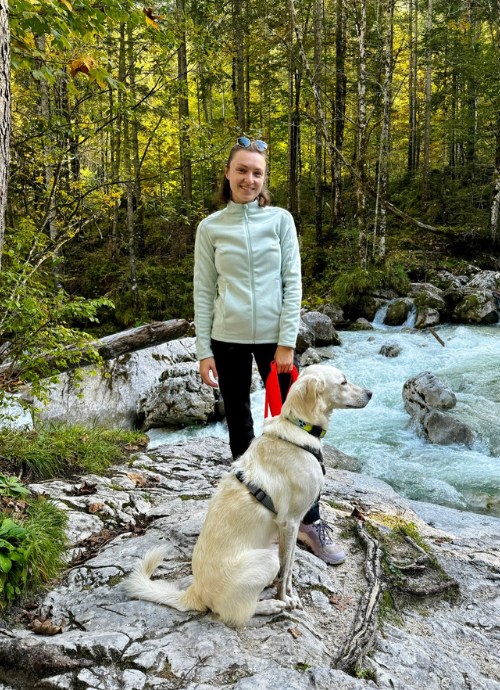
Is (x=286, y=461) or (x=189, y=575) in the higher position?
(x=286, y=461)

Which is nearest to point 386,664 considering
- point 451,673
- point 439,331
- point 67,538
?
point 451,673

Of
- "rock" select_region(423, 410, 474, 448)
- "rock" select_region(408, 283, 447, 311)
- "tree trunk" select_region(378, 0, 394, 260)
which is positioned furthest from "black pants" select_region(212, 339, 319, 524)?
"tree trunk" select_region(378, 0, 394, 260)

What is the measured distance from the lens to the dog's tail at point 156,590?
2.42 meters

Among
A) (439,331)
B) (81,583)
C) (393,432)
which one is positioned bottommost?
(393,432)

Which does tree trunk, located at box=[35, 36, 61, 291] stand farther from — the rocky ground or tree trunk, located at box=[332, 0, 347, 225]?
tree trunk, located at box=[332, 0, 347, 225]

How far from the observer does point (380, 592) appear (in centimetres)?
278

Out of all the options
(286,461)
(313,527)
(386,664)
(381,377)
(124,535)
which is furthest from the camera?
(381,377)

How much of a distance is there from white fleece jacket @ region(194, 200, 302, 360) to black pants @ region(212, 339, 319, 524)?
9 cm

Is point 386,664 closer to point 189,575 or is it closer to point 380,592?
point 380,592

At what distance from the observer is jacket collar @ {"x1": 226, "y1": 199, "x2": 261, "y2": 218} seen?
2.87m

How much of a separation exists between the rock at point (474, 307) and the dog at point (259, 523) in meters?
11.5

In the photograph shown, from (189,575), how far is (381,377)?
740 centimetres

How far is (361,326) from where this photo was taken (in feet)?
43.0

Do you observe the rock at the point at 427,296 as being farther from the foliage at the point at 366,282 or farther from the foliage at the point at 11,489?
the foliage at the point at 11,489
